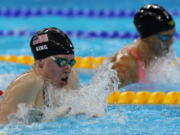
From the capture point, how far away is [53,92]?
3223 millimetres

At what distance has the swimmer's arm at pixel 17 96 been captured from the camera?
2924 mm

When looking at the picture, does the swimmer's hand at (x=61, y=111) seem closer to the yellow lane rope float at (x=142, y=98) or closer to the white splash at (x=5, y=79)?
the yellow lane rope float at (x=142, y=98)

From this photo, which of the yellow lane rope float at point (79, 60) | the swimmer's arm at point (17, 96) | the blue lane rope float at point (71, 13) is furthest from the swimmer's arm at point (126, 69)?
the blue lane rope float at point (71, 13)

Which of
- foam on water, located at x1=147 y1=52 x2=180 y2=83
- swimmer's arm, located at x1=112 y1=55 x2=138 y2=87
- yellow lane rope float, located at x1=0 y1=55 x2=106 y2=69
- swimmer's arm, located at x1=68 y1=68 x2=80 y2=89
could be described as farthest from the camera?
yellow lane rope float, located at x1=0 y1=55 x2=106 y2=69

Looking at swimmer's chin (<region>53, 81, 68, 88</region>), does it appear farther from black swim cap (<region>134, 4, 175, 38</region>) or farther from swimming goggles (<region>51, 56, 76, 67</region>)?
black swim cap (<region>134, 4, 175, 38</region>)

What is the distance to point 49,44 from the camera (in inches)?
124

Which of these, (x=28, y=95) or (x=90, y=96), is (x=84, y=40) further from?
(x=28, y=95)

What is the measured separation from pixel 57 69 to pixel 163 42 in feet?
5.44

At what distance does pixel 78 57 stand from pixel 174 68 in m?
1.46

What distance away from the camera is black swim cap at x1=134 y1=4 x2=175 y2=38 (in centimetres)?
452

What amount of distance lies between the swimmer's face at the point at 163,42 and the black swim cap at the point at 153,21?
4 centimetres

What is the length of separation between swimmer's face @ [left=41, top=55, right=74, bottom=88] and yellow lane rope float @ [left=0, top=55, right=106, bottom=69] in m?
2.35

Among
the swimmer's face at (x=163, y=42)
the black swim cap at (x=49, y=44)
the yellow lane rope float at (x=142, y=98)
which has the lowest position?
the yellow lane rope float at (x=142, y=98)

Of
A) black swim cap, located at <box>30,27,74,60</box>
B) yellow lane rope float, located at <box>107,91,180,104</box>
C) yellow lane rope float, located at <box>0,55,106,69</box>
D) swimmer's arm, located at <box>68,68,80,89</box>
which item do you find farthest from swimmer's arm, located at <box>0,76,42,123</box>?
yellow lane rope float, located at <box>0,55,106,69</box>
